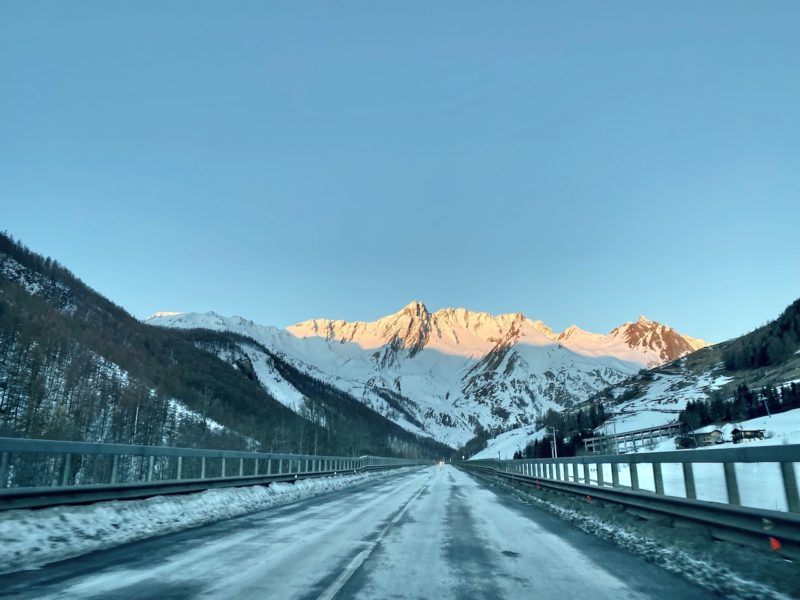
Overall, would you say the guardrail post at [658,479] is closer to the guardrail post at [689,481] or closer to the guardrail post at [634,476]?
the guardrail post at [634,476]

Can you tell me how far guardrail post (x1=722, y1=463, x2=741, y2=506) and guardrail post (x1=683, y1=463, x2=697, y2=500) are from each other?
3.95 feet

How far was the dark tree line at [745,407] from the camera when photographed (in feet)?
416

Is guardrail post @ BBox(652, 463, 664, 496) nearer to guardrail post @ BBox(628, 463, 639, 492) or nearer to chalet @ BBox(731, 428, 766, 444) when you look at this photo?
guardrail post @ BBox(628, 463, 639, 492)

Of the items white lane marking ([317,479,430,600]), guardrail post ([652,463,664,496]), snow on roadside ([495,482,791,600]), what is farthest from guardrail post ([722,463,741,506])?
white lane marking ([317,479,430,600])

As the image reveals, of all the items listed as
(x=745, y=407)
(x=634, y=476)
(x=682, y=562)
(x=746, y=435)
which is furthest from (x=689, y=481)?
(x=745, y=407)

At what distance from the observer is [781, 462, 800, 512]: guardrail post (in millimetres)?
6344

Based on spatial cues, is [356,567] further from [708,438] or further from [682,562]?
[708,438]

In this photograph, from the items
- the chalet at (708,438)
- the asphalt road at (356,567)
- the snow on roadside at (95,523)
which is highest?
the chalet at (708,438)

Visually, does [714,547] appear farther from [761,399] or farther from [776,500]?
[761,399]

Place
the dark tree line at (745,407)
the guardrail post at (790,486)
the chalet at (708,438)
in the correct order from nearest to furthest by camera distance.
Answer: the guardrail post at (790,486)
the chalet at (708,438)
the dark tree line at (745,407)

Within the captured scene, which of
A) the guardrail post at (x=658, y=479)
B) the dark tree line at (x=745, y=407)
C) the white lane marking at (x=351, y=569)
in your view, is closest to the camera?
the white lane marking at (x=351, y=569)

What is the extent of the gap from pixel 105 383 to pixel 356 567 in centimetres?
11395

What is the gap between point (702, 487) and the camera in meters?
8.71

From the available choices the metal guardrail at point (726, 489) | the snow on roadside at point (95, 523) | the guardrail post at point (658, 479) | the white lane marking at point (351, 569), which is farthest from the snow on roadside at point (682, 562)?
the snow on roadside at point (95, 523)
